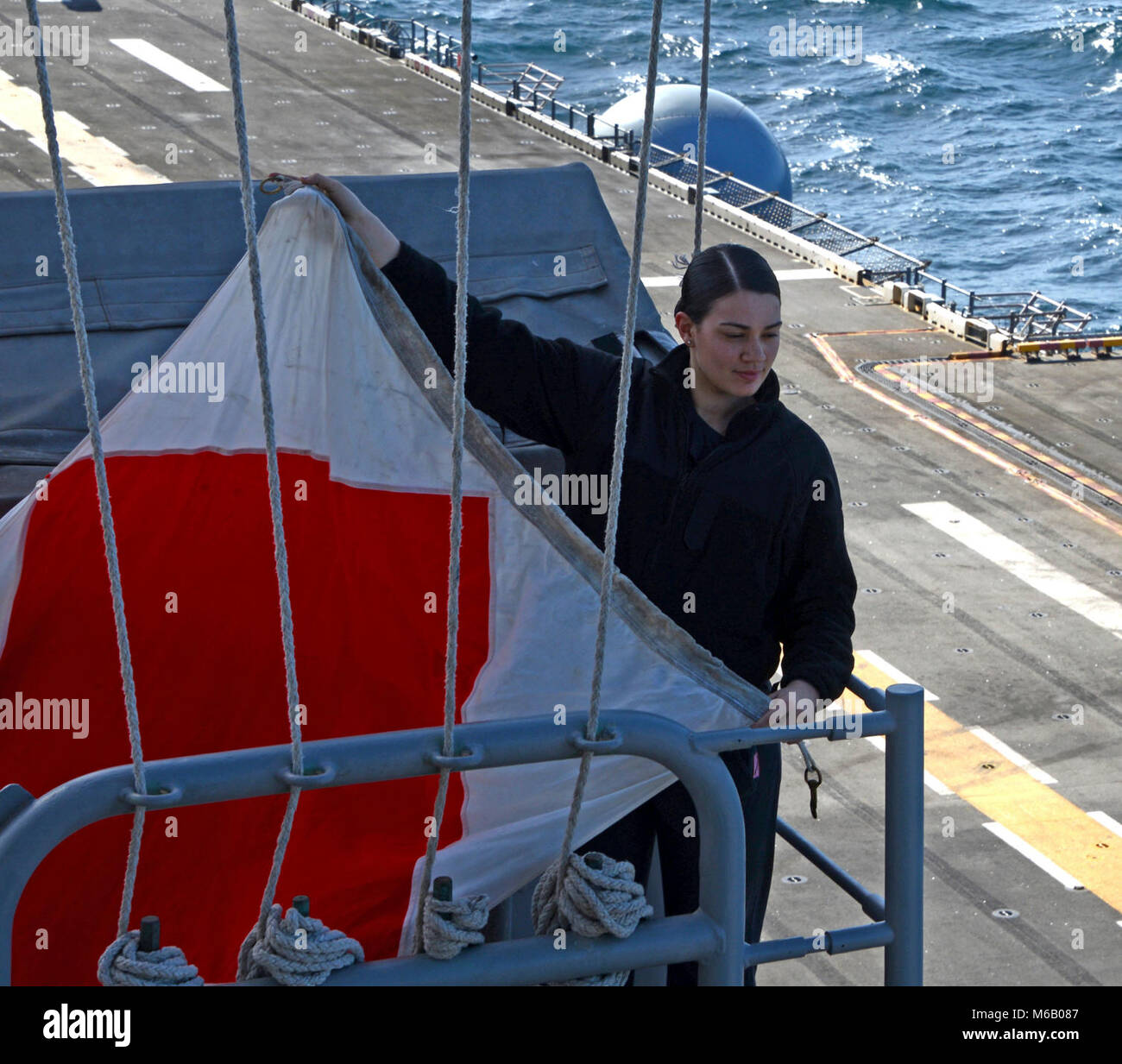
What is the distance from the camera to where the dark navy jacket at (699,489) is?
4.64 metres

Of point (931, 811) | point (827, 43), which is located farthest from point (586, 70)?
point (931, 811)

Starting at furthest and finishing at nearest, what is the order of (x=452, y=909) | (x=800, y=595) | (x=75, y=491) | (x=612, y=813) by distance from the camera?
(x=75, y=491)
(x=800, y=595)
(x=612, y=813)
(x=452, y=909)

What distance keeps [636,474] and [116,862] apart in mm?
1925

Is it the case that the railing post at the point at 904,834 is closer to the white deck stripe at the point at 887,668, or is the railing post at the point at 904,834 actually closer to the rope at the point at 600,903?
the rope at the point at 600,903

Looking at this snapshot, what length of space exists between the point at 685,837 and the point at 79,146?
3661 centimetres

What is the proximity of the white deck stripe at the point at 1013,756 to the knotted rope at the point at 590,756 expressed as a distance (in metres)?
14.7

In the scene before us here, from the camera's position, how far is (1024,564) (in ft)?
76.0

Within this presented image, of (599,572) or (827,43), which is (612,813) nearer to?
(599,572)

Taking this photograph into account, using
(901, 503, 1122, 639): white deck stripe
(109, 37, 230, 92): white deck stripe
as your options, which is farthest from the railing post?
(109, 37, 230, 92): white deck stripe

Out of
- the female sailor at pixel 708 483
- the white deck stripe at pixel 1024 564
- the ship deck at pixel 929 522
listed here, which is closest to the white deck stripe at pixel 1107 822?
the ship deck at pixel 929 522

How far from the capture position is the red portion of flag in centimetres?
466

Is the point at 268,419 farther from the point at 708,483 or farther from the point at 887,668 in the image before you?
the point at 887,668

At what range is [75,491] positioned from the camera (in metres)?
5.03

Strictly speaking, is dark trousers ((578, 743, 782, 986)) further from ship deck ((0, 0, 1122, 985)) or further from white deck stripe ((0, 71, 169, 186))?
white deck stripe ((0, 71, 169, 186))
